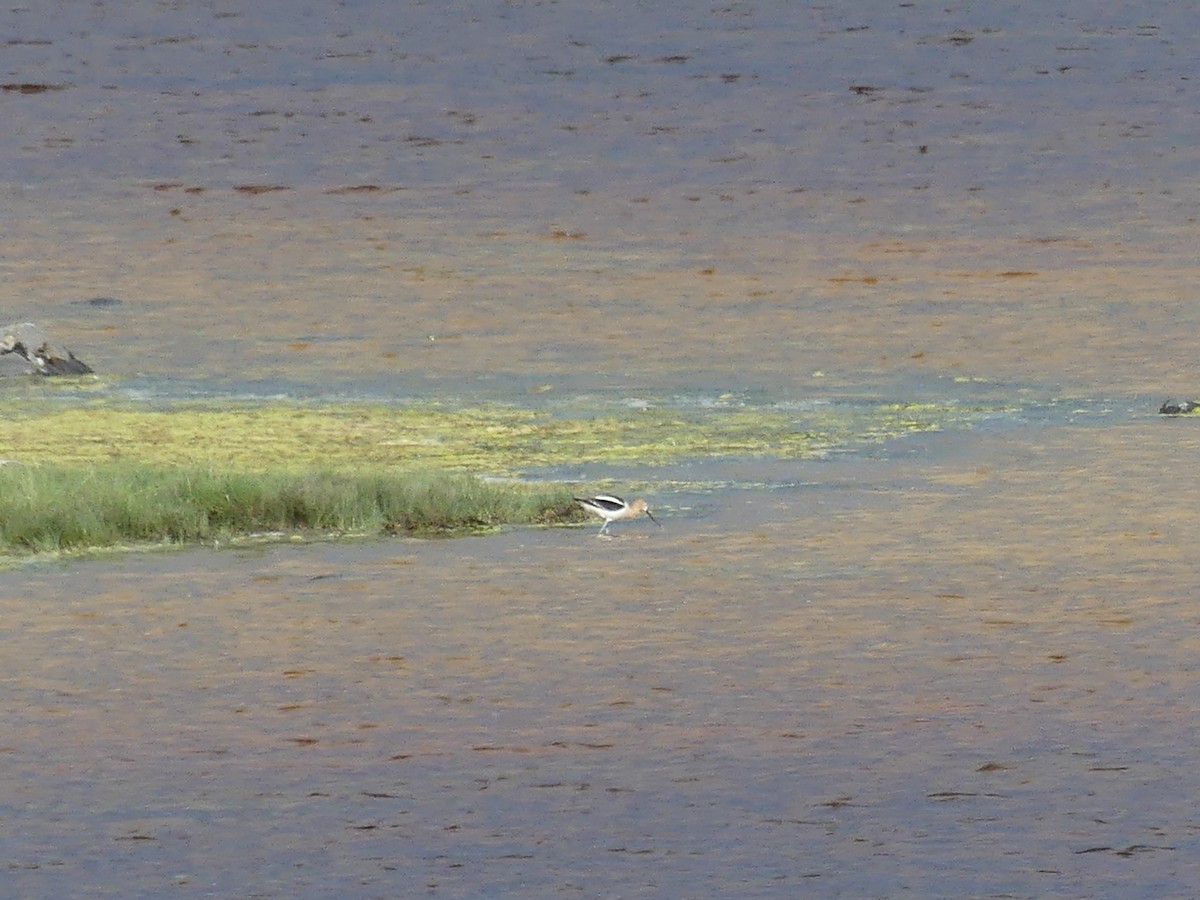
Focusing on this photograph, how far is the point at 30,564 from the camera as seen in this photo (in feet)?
44.9

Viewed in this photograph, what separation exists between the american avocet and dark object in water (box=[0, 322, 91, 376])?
664 centimetres

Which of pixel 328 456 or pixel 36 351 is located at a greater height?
pixel 36 351

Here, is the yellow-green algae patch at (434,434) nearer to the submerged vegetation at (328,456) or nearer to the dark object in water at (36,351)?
the submerged vegetation at (328,456)

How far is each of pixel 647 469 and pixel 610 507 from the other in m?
2.38

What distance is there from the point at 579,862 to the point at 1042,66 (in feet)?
85.8

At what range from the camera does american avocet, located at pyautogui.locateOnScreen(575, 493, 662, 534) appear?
14242 mm

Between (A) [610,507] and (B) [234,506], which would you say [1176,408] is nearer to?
(A) [610,507]

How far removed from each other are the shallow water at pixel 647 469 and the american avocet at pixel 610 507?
0.13 m

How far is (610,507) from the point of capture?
14.2 meters

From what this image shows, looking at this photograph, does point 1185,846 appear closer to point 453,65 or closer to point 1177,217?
point 1177,217

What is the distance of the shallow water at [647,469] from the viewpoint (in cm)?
970

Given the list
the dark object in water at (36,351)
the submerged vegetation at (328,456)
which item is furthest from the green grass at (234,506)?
the dark object in water at (36,351)

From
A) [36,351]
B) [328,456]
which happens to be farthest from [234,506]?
[36,351]

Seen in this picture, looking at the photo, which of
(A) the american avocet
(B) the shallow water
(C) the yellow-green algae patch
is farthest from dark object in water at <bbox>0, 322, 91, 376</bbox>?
(A) the american avocet
